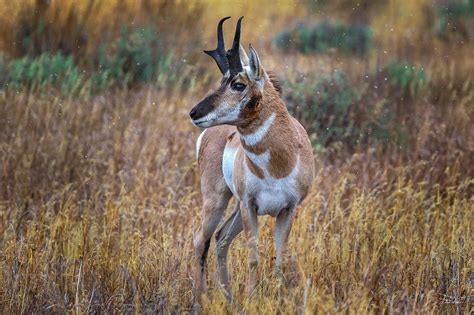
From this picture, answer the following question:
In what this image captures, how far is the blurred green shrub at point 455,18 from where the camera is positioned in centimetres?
1290

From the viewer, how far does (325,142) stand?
10008mm

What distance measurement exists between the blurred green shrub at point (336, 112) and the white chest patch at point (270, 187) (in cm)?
357

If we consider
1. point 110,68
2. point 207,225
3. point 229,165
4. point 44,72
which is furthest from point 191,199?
point 110,68

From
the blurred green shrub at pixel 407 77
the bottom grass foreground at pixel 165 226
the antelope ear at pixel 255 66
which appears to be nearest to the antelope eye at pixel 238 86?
the antelope ear at pixel 255 66

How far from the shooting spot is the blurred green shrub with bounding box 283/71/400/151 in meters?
9.97

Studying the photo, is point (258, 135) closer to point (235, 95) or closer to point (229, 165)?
point (235, 95)

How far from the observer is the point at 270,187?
5.98 metres

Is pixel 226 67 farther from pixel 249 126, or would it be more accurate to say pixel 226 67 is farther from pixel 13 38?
pixel 13 38

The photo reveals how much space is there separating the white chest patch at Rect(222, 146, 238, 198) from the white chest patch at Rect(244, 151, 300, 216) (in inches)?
14.3

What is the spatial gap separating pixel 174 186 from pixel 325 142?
213 centimetres

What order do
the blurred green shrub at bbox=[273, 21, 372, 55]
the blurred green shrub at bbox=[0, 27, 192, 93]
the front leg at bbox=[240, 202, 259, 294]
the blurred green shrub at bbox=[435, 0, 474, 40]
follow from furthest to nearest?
the blurred green shrub at bbox=[273, 21, 372, 55], the blurred green shrub at bbox=[435, 0, 474, 40], the blurred green shrub at bbox=[0, 27, 192, 93], the front leg at bbox=[240, 202, 259, 294]

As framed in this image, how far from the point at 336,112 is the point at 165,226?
351 cm

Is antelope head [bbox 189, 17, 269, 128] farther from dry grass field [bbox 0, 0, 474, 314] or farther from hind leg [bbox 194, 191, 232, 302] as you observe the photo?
dry grass field [bbox 0, 0, 474, 314]

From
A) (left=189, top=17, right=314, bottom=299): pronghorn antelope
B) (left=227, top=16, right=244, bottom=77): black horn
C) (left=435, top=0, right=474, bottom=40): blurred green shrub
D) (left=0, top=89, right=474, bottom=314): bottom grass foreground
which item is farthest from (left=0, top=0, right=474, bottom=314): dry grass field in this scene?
(left=227, top=16, right=244, bottom=77): black horn
